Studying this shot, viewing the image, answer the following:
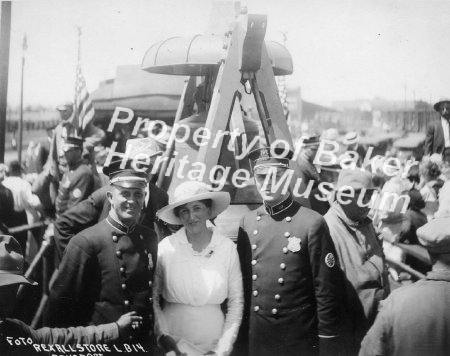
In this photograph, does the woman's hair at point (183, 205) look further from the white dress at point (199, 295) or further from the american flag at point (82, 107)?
the american flag at point (82, 107)

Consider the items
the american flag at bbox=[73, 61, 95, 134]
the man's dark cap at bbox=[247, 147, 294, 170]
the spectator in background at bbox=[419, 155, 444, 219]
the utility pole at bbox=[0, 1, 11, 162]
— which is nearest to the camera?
the man's dark cap at bbox=[247, 147, 294, 170]

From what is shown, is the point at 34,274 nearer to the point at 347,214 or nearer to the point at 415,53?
the point at 347,214

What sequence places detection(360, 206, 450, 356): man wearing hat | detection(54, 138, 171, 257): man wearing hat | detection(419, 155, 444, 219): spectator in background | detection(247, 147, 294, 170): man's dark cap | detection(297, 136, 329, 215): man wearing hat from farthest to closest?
detection(419, 155, 444, 219): spectator in background < detection(297, 136, 329, 215): man wearing hat < detection(54, 138, 171, 257): man wearing hat < detection(247, 147, 294, 170): man's dark cap < detection(360, 206, 450, 356): man wearing hat

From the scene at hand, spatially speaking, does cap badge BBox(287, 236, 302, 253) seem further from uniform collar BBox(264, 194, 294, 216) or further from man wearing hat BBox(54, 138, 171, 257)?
man wearing hat BBox(54, 138, 171, 257)

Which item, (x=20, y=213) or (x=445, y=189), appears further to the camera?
(x=20, y=213)

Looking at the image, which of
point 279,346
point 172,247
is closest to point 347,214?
point 279,346

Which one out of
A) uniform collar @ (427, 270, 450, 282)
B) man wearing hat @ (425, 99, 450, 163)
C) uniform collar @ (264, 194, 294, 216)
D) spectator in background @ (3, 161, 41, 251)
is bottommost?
spectator in background @ (3, 161, 41, 251)

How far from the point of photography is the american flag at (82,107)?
20.9 ft

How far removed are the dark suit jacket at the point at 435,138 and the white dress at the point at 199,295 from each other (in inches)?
140

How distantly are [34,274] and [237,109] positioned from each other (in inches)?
103

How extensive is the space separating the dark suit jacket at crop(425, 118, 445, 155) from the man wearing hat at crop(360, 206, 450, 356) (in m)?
3.64

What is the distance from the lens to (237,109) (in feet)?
14.5

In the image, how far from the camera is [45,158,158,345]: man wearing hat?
8.52 ft

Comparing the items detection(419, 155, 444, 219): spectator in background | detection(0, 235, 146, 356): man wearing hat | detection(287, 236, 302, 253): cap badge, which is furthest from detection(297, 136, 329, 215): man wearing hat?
detection(0, 235, 146, 356): man wearing hat
